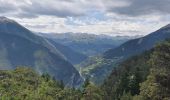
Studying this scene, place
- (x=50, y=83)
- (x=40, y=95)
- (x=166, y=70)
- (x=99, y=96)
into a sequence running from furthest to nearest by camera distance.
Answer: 1. (x=50, y=83)
2. (x=40, y=95)
3. (x=99, y=96)
4. (x=166, y=70)

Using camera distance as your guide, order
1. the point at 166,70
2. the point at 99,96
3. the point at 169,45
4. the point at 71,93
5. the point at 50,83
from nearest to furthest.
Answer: the point at 166,70, the point at 169,45, the point at 99,96, the point at 71,93, the point at 50,83

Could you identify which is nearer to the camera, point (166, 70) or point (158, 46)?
point (166, 70)

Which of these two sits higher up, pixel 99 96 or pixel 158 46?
pixel 158 46

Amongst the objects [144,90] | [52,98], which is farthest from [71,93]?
[144,90]

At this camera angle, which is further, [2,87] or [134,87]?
[2,87]

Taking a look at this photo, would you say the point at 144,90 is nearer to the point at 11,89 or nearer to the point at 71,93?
the point at 71,93

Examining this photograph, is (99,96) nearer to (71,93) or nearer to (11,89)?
(71,93)

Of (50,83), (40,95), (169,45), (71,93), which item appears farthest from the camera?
(50,83)

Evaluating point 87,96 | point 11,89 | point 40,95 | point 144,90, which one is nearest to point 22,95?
point 40,95

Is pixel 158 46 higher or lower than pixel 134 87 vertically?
higher
